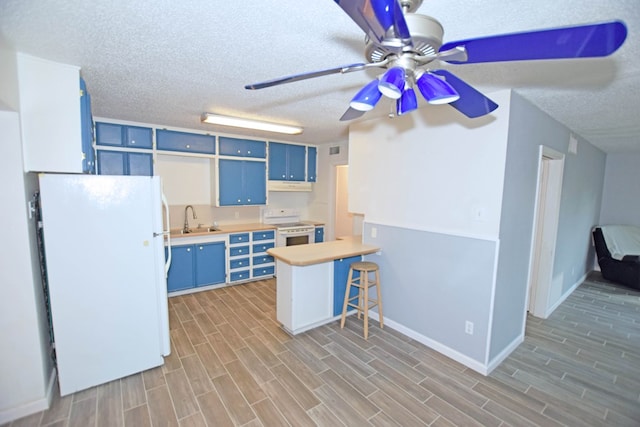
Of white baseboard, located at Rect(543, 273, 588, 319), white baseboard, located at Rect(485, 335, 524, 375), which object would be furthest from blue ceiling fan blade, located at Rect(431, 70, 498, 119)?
white baseboard, located at Rect(543, 273, 588, 319)

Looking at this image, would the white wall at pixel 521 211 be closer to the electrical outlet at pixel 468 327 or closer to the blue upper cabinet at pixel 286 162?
the electrical outlet at pixel 468 327

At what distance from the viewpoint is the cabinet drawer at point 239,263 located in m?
4.47

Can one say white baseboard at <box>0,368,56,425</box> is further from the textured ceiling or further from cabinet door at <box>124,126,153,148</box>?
cabinet door at <box>124,126,153,148</box>

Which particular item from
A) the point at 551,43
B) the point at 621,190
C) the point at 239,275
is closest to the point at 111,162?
the point at 239,275

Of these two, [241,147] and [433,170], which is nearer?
[433,170]

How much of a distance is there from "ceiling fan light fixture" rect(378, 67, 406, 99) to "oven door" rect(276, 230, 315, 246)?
13.0 feet

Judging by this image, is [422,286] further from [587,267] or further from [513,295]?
[587,267]

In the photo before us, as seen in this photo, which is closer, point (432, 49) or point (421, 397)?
point (432, 49)

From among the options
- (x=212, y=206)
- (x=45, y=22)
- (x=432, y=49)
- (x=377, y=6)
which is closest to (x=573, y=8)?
(x=432, y=49)

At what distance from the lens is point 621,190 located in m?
5.55

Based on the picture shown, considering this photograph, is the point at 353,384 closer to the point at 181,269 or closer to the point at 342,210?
the point at 181,269

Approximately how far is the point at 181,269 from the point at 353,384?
2889mm

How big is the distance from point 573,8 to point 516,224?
1.81 meters

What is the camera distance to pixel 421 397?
219 centimetres
